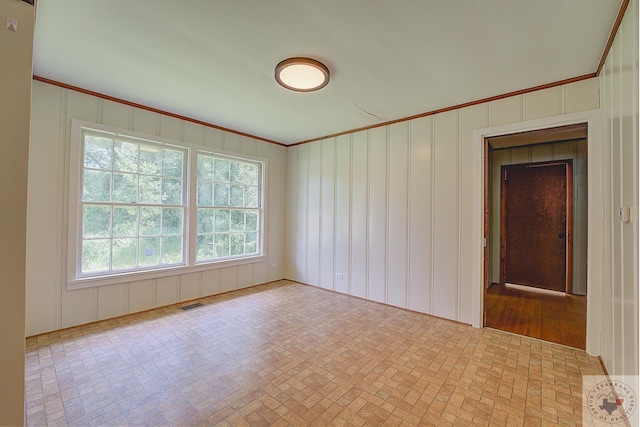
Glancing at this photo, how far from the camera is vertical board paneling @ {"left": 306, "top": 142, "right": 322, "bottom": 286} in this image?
4.68m

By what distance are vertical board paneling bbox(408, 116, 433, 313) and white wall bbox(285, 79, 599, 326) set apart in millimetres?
13

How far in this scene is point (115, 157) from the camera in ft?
10.7

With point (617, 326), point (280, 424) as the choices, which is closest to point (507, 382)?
point (617, 326)

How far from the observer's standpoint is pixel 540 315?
341 centimetres

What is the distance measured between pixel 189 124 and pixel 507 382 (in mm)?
4499

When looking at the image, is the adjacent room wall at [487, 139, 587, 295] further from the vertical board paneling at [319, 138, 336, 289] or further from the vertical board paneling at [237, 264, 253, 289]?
the vertical board paneling at [237, 264, 253, 289]

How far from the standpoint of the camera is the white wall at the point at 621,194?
5.06ft

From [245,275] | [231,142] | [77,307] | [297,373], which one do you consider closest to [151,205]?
[77,307]

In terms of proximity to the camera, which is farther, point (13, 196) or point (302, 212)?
point (302, 212)

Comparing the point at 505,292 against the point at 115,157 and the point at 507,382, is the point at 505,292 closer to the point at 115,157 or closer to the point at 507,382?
the point at 507,382

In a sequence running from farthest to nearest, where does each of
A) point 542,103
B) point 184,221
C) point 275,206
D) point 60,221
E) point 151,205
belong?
1. point 275,206
2. point 184,221
3. point 151,205
4. point 60,221
5. point 542,103

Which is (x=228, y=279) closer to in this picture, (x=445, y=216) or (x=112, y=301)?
(x=112, y=301)

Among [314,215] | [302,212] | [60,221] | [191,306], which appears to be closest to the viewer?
[60,221]

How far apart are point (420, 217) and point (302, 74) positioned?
2.22 meters
